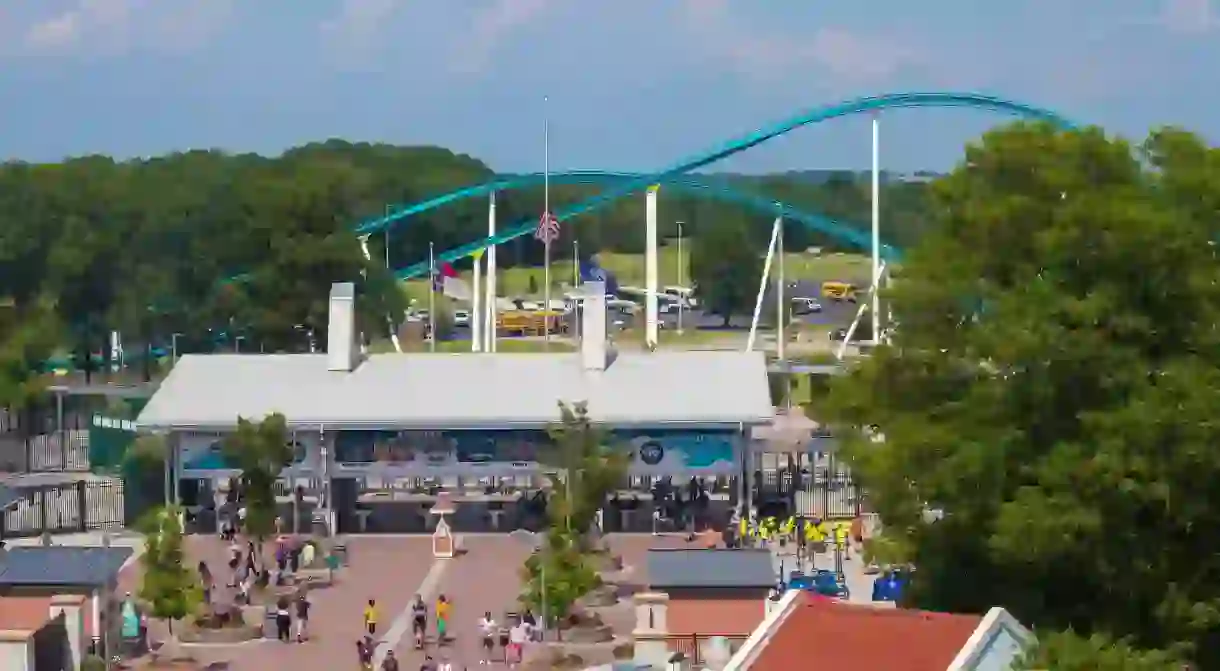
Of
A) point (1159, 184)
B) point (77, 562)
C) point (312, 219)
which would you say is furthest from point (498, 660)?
point (312, 219)

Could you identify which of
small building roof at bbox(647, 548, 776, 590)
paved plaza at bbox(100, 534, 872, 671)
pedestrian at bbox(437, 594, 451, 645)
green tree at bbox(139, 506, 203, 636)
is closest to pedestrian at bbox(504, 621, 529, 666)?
paved plaza at bbox(100, 534, 872, 671)

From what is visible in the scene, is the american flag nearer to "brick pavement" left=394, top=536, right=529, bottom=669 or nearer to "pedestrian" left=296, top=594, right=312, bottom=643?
"brick pavement" left=394, top=536, right=529, bottom=669

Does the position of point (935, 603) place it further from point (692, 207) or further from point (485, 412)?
point (692, 207)

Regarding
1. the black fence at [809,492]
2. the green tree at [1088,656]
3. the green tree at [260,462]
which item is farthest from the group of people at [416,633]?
the black fence at [809,492]

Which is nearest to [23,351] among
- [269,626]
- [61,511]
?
[61,511]

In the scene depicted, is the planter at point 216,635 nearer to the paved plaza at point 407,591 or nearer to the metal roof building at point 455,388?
the paved plaza at point 407,591

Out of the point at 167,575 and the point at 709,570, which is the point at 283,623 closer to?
the point at 167,575
